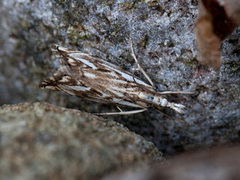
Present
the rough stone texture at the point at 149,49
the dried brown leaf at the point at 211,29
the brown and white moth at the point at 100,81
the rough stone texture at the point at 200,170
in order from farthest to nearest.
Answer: the brown and white moth at the point at 100,81
the rough stone texture at the point at 149,49
the dried brown leaf at the point at 211,29
the rough stone texture at the point at 200,170

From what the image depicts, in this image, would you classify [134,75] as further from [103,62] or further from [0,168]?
[0,168]

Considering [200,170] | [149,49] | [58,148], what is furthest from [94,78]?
[200,170]

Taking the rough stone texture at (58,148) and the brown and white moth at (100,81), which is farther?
the brown and white moth at (100,81)

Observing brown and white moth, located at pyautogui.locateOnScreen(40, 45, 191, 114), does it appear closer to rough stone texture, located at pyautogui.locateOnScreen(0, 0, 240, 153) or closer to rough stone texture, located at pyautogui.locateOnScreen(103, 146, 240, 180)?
rough stone texture, located at pyautogui.locateOnScreen(0, 0, 240, 153)

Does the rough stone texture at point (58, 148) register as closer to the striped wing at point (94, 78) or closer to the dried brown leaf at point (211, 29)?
the striped wing at point (94, 78)

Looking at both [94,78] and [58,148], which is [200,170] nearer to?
[58,148]

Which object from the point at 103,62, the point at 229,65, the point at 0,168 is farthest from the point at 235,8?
the point at 0,168

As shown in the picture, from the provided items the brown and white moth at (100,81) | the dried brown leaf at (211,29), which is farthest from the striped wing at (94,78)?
the dried brown leaf at (211,29)
